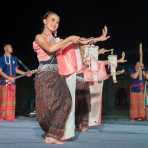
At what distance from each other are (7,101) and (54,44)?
11.5 ft

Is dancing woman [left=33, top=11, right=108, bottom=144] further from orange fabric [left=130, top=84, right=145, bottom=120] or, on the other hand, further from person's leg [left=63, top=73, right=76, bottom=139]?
orange fabric [left=130, top=84, right=145, bottom=120]

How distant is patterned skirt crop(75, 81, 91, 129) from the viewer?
7617 millimetres

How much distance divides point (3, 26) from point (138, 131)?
4.80 meters

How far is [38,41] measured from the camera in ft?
19.1

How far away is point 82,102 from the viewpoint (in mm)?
7668

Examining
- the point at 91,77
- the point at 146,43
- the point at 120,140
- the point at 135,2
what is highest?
the point at 135,2

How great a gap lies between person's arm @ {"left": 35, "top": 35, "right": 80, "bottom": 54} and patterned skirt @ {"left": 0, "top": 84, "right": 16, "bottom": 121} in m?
3.31

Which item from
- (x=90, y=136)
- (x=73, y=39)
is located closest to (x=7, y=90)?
(x=90, y=136)

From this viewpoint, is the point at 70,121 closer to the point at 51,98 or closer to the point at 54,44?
the point at 51,98

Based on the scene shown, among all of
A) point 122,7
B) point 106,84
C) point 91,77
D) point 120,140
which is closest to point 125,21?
point 122,7

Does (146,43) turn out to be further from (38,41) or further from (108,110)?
(38,41)

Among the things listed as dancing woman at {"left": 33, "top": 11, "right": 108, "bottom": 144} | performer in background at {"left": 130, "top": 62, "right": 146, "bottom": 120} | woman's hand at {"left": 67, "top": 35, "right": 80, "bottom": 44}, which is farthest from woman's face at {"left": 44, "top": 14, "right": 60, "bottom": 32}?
performer in background at {"left": 130, "top": 62, "right": 146, "bottom": 120}

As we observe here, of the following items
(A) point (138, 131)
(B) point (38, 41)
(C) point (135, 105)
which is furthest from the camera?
(C) point (135, 105)

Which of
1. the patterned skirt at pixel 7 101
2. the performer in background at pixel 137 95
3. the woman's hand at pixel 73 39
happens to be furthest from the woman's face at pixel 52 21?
the performer in background at pixel 137 95
